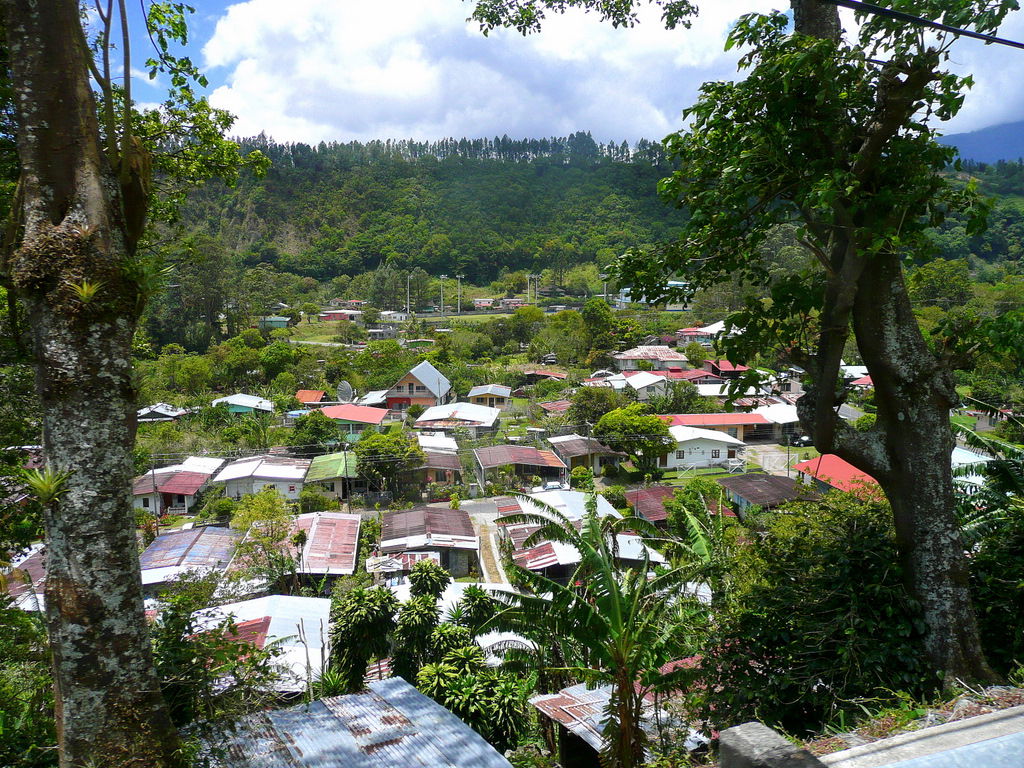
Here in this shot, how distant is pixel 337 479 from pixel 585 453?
864cm

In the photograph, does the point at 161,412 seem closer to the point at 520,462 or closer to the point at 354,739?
the point at 520,462

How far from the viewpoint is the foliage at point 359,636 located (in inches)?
371

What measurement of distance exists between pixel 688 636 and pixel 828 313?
2.76m

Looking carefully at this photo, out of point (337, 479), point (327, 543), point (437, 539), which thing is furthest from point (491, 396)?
point (327, 543)

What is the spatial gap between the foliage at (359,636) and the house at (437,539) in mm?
6028

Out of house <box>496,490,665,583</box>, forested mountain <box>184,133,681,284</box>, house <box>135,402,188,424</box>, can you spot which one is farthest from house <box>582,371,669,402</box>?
forested mountain <box>184,133,681,284</box>

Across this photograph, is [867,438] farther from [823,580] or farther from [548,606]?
[548,606]

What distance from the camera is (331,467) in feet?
72.4

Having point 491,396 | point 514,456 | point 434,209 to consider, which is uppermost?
point 434,209

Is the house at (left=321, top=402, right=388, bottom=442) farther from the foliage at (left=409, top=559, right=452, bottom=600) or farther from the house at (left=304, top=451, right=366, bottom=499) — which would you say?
the foliage at (left=409, top=559, right=452, bottom=600)

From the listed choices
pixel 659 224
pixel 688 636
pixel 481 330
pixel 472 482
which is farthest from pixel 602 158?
pixel 688 636

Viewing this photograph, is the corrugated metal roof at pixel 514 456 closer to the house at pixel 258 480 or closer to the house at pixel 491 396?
the house at pixel 258 480

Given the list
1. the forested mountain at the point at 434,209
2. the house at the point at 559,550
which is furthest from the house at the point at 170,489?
the forested mountain at the point at 434,209

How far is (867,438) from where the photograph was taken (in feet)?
12.6
